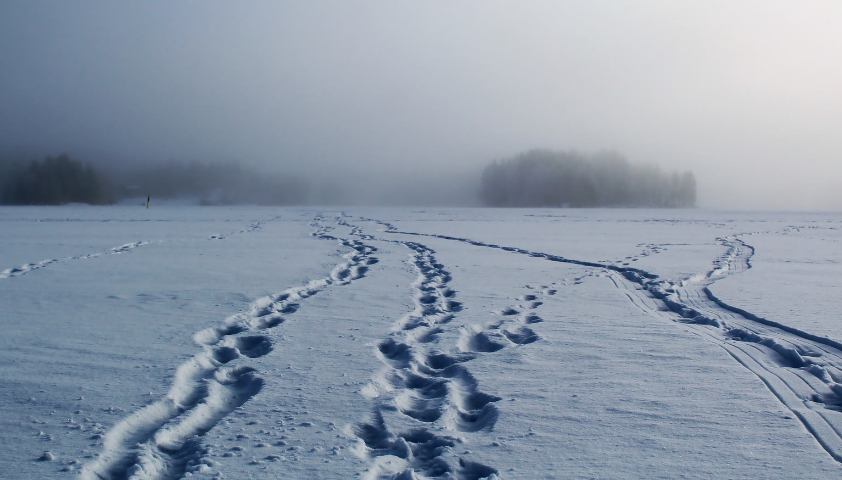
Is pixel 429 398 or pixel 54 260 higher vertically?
pixel 429 398

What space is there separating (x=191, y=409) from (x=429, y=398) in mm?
1283

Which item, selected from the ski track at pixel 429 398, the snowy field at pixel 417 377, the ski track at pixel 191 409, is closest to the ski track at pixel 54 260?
the snowy field at pixel 417 377

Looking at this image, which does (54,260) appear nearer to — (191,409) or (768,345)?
(191,409)

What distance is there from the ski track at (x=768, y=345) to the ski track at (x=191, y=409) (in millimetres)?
1804

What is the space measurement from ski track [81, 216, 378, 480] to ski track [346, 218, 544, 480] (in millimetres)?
764

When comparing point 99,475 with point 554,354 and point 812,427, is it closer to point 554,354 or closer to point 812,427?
point 554,354

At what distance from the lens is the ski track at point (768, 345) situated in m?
2.96

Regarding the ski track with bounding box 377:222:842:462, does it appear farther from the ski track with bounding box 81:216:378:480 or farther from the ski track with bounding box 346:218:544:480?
the ski track with bounding box 81:216:378:480

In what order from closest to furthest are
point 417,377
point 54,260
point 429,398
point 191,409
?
point 191,409 < point 429,398 < point 417,377 < point 54,260

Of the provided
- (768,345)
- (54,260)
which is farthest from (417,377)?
(54,260)

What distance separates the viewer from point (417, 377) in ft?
11.9

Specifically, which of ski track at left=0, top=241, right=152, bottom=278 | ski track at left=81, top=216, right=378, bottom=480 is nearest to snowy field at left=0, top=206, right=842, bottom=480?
ski track at left=81, top=216, right=378, bottom=480

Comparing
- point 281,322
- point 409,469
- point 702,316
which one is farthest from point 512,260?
point 409,469

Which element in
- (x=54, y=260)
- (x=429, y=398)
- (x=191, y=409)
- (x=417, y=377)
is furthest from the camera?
(x=54, y=260)
